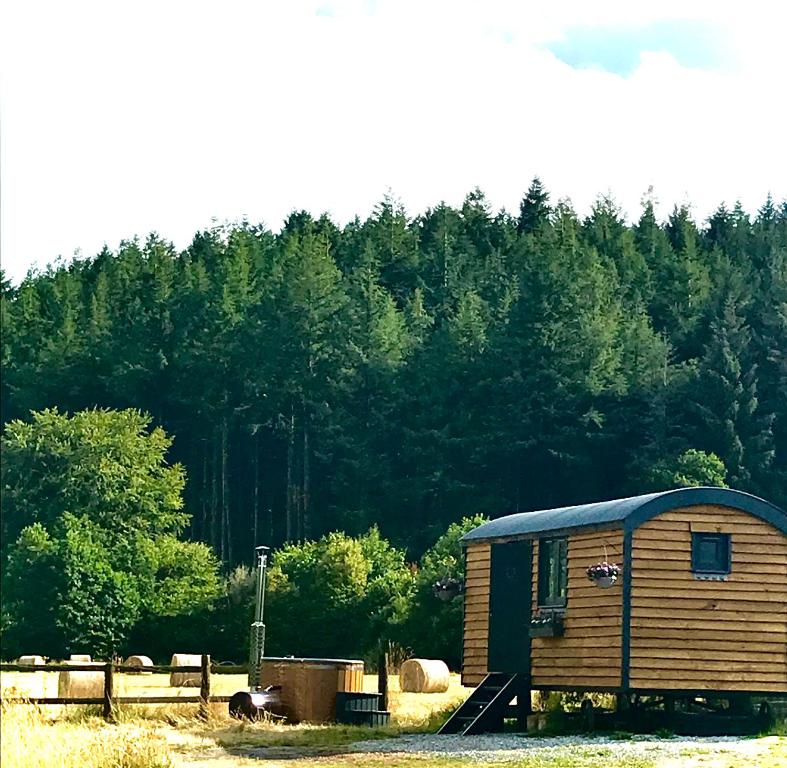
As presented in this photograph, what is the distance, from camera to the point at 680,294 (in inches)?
3280

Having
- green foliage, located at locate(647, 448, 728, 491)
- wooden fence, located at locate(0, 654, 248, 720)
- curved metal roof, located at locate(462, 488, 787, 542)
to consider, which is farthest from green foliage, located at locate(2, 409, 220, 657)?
curved metal roof, located at locate(462, 488, 787, 542)

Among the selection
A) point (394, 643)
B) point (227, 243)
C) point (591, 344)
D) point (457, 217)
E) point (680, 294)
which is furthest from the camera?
point (457, 217)

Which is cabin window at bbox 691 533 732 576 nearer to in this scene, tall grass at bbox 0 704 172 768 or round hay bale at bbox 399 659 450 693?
tall grass at bbox 0 704 172 768

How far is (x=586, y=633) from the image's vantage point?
25953 millimetres

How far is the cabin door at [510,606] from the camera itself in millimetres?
27812

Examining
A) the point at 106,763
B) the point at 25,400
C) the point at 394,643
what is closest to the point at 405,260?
the point at 25,400

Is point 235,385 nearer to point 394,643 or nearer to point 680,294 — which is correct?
point 680,294

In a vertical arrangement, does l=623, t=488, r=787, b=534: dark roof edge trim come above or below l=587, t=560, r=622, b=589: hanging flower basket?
above

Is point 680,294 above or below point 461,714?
above

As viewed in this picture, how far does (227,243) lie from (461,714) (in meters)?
70.5

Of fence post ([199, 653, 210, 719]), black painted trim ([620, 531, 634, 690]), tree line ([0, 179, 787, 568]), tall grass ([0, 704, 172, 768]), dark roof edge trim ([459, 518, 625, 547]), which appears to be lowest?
fence post ([199, 653, 210, 719])

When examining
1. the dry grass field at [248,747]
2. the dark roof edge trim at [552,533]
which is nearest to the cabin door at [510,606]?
the dark roof edge trim at [552,533]

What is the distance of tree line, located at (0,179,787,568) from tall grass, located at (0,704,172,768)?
50867 millimetres

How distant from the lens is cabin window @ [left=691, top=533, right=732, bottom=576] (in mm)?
25516
